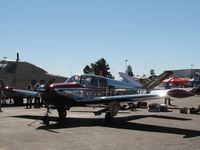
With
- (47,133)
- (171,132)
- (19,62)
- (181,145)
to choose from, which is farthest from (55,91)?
(19,62)

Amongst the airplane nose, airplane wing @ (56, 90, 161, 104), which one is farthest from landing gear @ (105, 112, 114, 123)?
the airplane nose

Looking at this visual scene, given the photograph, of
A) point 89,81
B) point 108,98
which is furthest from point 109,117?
point 89,81

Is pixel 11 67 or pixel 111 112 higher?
pixel 11 67

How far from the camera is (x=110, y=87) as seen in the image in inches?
693

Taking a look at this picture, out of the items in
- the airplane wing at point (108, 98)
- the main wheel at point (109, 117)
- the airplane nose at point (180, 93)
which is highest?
the airplane nose at point (180, 93)

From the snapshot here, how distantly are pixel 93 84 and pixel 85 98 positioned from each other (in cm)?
116

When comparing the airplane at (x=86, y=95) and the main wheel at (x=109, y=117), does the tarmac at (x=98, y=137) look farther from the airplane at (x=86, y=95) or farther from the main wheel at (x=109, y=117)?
the airplane at (x=86, y=95)

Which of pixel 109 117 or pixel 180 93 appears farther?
pixel 109 117

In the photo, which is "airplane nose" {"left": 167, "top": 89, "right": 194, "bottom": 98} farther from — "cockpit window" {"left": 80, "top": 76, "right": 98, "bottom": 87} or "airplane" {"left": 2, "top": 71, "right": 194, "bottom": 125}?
"cockpit window" {"left": 80, "top": 76, "right": 98, "bottom": 87}

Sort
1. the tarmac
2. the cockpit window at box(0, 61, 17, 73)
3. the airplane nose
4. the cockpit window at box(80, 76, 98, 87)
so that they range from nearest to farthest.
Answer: the tarmac < the airplane nose < the cockpit window at box(80, 76, 98, 87) < the cockpit window at box(0, 61, 17, 73)

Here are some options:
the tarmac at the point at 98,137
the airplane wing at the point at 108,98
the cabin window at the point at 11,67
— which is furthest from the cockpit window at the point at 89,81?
the cabin window at the point at 11,67

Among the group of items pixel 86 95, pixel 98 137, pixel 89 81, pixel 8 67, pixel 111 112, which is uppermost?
pixel 8 67

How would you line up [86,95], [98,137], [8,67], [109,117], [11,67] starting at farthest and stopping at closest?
[11,67] < [8,67] < [86,95] < [109,117] < [98,137]

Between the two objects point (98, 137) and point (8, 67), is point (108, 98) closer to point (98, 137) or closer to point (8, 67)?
point (98, 137)
